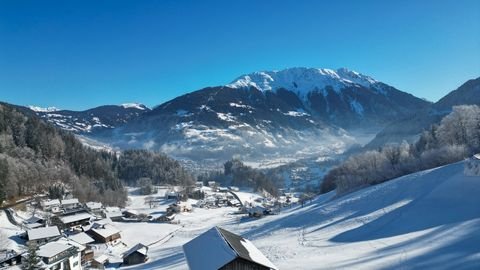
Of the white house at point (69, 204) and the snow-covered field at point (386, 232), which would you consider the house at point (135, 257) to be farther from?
the white house at point (69, 204)

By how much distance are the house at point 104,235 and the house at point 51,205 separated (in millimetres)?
22001

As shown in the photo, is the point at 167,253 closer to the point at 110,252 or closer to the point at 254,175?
the point at 110,252

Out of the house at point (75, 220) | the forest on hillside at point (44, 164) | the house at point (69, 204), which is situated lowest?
the house at point (75, 220)

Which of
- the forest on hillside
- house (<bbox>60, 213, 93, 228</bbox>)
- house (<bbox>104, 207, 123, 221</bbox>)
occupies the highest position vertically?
the forest on hillside

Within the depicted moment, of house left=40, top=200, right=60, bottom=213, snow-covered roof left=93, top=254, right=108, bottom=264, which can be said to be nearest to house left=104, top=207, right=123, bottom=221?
house left=40, top=200, right=60, bottom=213

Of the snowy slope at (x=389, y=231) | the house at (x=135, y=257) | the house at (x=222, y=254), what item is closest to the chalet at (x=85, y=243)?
the house at (x=135, y=257)

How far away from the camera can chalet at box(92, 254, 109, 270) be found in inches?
2087

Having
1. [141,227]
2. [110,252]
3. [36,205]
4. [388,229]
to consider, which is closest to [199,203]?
→ [141,227]

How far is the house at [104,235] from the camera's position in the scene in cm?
6881

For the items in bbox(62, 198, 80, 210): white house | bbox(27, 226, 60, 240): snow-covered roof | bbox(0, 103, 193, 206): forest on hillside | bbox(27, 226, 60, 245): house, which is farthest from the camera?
bbox(0, 103, 193, 206): forest on hillside

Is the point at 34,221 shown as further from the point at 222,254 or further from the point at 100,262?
the point at 222,254

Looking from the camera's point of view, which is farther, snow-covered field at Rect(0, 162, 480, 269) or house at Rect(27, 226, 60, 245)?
house at Rect(27, 226, 60, 245)

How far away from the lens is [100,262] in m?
54.3

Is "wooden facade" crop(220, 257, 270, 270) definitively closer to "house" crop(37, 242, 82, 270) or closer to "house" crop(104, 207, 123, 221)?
"house" crop(37, 242, 82, 270)
